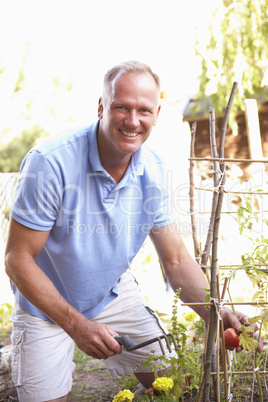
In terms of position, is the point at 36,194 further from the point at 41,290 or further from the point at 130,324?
the point at 130,324

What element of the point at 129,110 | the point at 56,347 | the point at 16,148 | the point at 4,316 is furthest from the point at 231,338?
the point at 16,148

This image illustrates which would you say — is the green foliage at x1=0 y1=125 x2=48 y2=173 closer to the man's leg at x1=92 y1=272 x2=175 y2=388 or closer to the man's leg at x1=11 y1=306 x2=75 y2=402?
the man's leg at x1=92 y1=272 x2=175 y2=388

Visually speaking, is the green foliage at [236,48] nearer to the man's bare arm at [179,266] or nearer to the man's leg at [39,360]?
the man's bare arm at [179,266]

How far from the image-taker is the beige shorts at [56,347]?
6.70 feet

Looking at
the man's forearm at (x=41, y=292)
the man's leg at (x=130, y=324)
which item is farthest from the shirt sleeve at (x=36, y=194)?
the man's leg at (x=130, y=324)

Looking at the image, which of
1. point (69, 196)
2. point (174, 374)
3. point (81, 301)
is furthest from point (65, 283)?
point (174, 374)

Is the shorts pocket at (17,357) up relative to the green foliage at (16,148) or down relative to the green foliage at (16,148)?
down

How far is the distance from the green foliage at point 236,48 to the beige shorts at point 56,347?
4.59 meters

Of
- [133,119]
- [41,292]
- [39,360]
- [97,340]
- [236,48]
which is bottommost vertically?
[39,360]

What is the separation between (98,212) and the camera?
6.68 feet

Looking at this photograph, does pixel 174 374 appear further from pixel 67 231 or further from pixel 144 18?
pixel 144 18

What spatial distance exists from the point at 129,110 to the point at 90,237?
1.81ft

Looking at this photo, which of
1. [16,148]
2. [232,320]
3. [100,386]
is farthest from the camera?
[16,148]

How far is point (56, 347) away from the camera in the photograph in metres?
2.12
